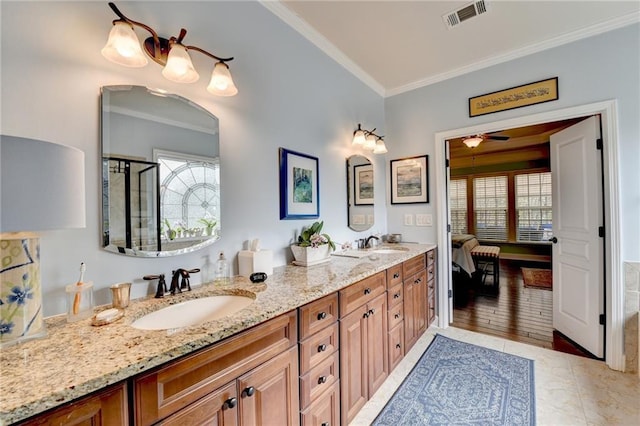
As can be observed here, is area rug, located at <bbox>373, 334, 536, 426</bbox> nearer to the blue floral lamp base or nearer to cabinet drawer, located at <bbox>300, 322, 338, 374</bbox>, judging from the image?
cabinet drawer, located at <bbox>300, 322, 338, 374</bbox>

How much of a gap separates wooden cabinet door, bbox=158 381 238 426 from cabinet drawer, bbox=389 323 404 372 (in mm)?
1395

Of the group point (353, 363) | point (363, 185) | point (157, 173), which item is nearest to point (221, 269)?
point (157, 173)

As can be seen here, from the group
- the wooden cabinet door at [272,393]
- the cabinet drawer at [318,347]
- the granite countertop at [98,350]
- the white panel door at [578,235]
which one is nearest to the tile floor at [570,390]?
the white panel door at [578,235]

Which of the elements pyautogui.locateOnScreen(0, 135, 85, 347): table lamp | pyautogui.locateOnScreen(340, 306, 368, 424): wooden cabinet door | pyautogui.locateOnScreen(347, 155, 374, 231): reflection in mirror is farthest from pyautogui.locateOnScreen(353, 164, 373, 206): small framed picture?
pyautogui.locateOnScreen(0, 135, 85, 347): table lamp

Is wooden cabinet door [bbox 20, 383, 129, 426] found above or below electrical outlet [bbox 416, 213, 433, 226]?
below

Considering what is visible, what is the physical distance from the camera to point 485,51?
257cm

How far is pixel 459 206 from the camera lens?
22.8 feet

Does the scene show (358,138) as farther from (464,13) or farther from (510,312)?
(510,312)

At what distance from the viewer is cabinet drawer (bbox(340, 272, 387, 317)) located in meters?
1.49

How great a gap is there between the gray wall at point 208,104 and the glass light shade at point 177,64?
115 millimetres

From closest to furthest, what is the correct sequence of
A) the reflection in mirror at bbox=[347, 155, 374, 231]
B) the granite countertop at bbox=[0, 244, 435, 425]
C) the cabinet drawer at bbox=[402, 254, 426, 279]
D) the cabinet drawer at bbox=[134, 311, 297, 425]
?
1. the granite countertop at bbox=[0, 244, 435, 425]
2. the cabinet drawer at bbox=[134, 311, 297, 425]
3. the cabinet drawer at bbox=[402, 254, 426, 279]
4. the reflection in mirror at bbox=[347, 155, 374, 231]

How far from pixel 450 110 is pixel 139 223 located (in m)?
3.11

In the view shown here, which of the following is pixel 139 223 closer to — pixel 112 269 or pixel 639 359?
pixel 112 269

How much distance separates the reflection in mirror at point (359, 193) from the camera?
8.94ft
